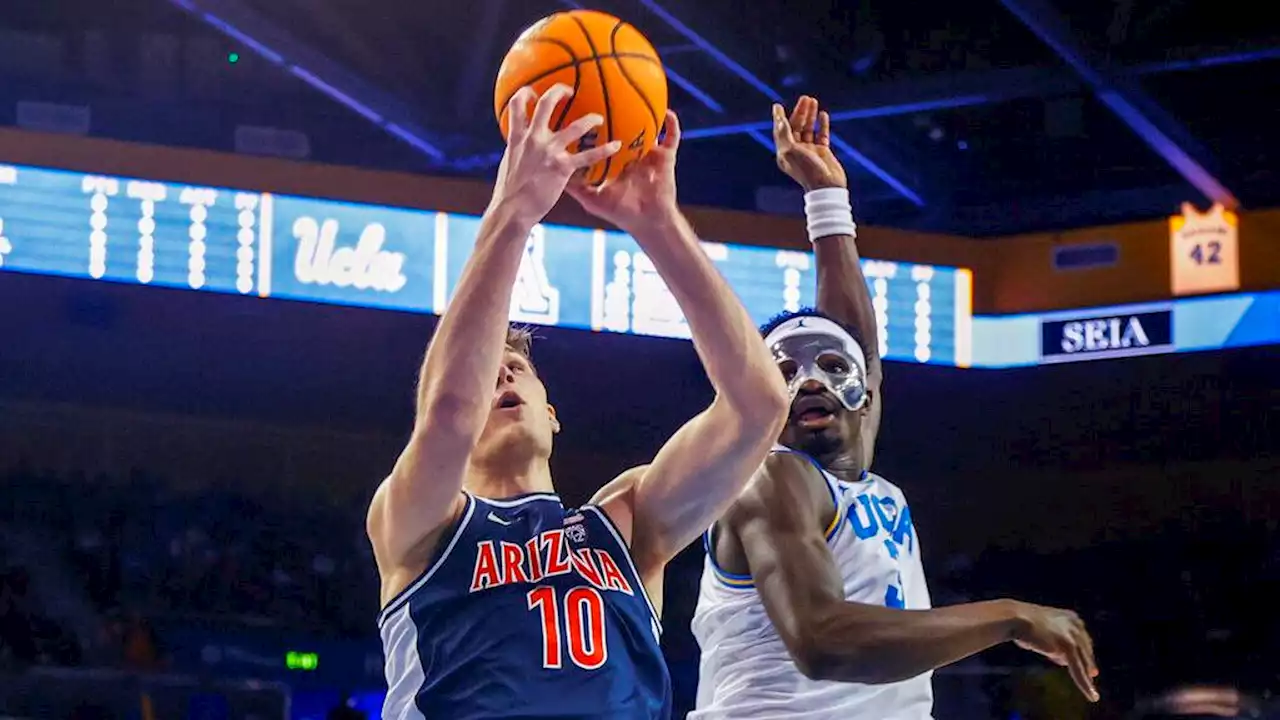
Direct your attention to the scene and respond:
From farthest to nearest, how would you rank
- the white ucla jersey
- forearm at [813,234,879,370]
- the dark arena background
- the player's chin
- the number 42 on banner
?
1. the number 42 on banner
2. the dark arena background
3. forearm at [813,234,879,370]
4. the player's chin
5. the white ucla jersey

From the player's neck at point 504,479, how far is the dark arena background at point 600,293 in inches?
252

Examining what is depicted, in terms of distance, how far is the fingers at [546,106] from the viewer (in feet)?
8.43

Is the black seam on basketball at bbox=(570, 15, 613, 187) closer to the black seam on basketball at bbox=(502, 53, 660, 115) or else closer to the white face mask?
the black seam on basketball at bbox=(502, 53, 660, 115)

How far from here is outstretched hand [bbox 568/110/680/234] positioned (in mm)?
2730

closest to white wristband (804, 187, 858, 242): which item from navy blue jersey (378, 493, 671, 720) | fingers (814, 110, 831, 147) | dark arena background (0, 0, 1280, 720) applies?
fingers (814, 110, 831, 147)

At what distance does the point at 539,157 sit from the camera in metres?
2.55

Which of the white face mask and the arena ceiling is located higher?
the arena ceiling

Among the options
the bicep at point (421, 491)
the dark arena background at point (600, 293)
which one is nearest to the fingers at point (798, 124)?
the bicep at point (421, 491)

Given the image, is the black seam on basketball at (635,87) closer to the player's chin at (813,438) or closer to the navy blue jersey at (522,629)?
the navy blue jersey at (522,629)

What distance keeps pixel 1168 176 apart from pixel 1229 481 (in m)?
2.51

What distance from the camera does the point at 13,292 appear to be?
984 cm

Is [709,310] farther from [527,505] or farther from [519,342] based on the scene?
[519,342]

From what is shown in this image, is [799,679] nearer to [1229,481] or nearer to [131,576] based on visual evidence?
[131,576]

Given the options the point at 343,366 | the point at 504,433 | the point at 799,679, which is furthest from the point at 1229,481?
the point at 504,433
